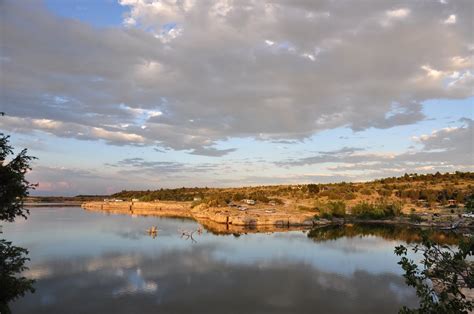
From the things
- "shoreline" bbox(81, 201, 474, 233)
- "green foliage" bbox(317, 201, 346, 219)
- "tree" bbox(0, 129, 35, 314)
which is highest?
"tree" bbox(0, 129, 35, 314)

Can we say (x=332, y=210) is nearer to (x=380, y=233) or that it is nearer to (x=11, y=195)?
(x=380, y=233)

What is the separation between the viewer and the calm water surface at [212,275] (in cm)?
2817

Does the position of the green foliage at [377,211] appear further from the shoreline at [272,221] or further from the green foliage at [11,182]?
the green foliage at [11,182]

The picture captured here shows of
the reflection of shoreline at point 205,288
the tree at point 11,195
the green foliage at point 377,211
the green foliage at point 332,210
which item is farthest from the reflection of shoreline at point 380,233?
the tree at point 11,195

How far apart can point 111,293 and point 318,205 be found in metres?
70.2

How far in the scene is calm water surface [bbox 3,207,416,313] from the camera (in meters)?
28.2

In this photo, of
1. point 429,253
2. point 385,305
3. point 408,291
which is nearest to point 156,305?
point 385,305

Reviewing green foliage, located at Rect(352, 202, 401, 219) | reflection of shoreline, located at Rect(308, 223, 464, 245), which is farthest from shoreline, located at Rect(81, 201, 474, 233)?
reflection of shoreline, located at Rect(308, 223, 464, 245)

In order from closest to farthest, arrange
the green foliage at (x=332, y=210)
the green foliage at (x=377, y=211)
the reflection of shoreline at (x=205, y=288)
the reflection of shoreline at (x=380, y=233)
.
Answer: the reflection of shoreline at (x=205, y=288), the reflection of shoreline at (x=380, y=233), the green foliage at (x=332, y=210), the green foliage at (x=377, y=211)

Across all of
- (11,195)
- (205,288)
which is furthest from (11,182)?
(205,288)

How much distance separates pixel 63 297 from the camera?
29.3 m

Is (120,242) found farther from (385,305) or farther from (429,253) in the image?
(429,253)

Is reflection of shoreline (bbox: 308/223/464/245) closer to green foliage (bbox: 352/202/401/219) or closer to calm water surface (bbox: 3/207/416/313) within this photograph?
calm water surface (bbox: 3/207/416/313)

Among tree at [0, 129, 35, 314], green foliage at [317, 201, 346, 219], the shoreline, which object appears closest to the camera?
tree at [0, 129, 35, 314]
